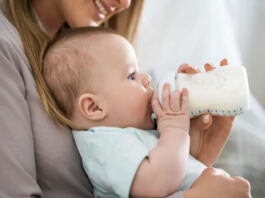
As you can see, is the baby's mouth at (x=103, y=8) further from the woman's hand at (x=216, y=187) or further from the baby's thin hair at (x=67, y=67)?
the woman's hand at (x=216, y=187)

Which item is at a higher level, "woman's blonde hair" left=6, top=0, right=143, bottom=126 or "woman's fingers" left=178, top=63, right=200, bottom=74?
"woman's blonde hair" left=6, top=0, right=143, bottom=126

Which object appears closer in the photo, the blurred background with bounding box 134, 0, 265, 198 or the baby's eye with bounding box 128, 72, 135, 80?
the baby's eye with bounding box 128, 72, 135, 80

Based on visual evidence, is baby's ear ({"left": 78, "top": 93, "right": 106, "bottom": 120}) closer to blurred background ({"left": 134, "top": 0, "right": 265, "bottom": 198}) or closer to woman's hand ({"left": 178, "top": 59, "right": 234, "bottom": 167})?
woman's hand ({"left": 178, "top": 59, "right": 234, "bottom": 167})

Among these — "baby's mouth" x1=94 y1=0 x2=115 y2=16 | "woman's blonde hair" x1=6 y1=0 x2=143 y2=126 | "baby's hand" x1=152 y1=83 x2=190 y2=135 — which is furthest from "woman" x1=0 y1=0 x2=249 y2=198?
"baby's mouth" x1=94 y1=0 x2=115 y2=16

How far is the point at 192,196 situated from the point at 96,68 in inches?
14.8

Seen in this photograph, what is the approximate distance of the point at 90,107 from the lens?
0.98 metres

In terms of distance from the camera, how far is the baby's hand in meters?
0.91

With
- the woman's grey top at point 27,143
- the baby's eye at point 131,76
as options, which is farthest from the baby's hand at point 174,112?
the woman's grey top at point 27,143

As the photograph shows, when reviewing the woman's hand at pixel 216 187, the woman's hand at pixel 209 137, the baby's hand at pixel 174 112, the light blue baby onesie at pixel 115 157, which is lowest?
the woman's hand at pixel 209 137

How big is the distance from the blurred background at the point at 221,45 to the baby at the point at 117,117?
21.6 inches

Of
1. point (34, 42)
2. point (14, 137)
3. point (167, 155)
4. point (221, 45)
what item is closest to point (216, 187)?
point (167, 155)

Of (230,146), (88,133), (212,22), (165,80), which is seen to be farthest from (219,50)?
(88,133)

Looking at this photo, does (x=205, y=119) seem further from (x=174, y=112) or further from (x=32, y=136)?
(x=32, y=136)

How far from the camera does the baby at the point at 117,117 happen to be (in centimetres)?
86
